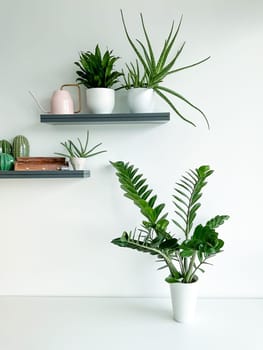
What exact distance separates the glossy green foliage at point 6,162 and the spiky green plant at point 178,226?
0.48m

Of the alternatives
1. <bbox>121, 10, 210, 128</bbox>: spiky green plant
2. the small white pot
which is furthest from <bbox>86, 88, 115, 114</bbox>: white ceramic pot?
the small white pot

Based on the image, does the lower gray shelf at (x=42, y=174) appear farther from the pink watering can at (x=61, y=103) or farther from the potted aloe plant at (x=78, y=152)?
the pink watering can at (x=61, y=103)

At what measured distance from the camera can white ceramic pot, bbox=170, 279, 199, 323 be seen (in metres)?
1.27

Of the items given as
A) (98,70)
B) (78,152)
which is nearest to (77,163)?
(78,152)

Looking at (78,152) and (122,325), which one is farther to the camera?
(78,152)

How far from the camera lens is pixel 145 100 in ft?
4.43

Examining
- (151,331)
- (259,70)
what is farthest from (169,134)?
(151,331)

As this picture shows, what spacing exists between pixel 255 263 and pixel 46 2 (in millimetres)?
1670

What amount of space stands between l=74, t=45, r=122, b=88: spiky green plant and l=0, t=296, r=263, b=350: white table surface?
1042 mm

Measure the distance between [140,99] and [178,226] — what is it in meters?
0.60

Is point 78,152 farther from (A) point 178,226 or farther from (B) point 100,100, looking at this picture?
(A) point 178,226

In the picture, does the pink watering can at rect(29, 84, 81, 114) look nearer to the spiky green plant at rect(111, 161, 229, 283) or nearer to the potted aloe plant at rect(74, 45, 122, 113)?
the potted aloe plant at rect(74, 45, 122, 113)

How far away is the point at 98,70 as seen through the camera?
1352 millimetres

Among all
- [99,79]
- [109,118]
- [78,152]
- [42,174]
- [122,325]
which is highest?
[99,79]
